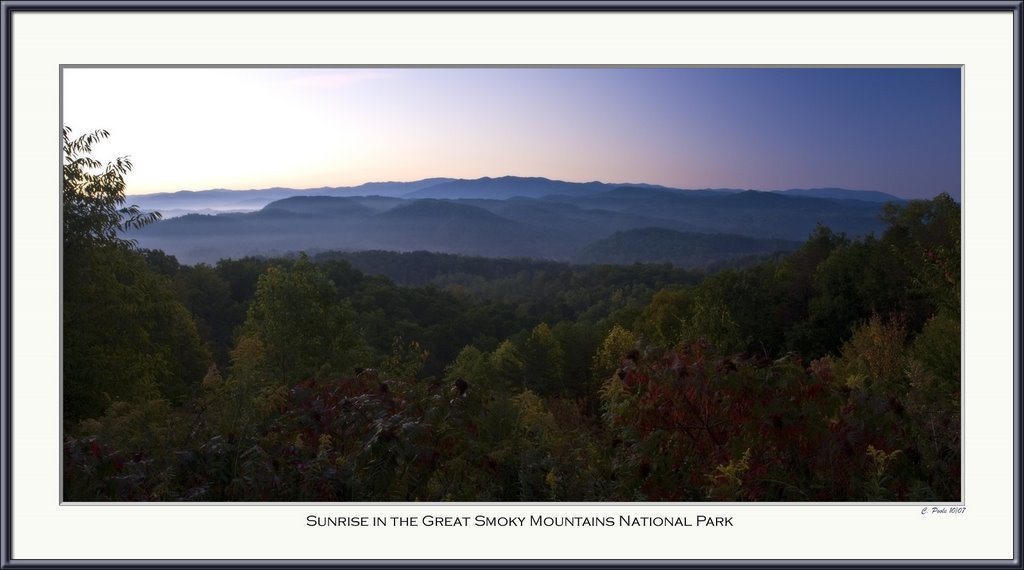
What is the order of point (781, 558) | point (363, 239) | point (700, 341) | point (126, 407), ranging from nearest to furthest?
point (781, 558), point (700, 341), point (126, 407), point (363, 239)

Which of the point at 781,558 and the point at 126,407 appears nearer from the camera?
the point at 781,558

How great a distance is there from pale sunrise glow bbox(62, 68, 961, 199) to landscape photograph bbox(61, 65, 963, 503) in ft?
0.15

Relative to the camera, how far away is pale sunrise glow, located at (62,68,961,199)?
6.92 metres

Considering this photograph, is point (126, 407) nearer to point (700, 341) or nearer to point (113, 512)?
point (113, 512)

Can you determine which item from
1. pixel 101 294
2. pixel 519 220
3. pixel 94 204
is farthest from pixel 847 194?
pixel 101 294

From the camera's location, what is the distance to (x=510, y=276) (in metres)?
18.2

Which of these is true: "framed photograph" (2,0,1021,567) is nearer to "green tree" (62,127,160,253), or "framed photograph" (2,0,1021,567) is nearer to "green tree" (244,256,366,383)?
"green tree" (62,127,160,253)

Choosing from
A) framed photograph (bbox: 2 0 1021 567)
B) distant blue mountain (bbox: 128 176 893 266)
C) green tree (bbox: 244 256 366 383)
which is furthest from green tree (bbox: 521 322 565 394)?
framed photograph (bbox: 2 0 1021 567)

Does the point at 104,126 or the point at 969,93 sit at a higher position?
the point at 104,126

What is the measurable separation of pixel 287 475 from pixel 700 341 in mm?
2270

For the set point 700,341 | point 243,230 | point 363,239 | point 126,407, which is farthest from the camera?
point 363,239

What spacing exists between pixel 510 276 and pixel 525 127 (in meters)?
9.56

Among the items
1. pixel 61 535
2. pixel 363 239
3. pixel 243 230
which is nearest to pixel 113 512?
pixel 61 535

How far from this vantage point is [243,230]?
1294 centimetres
